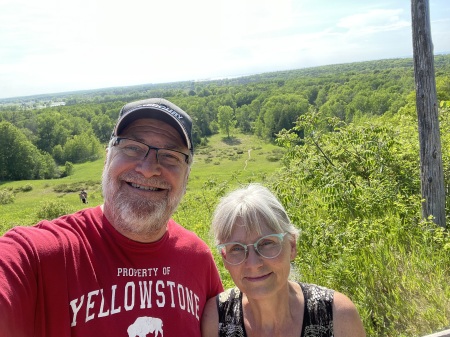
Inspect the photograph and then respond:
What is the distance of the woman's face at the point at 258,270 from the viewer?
2000mm

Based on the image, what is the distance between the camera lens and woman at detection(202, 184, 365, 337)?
200cm

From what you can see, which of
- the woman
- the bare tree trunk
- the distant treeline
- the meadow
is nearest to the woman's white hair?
the woman

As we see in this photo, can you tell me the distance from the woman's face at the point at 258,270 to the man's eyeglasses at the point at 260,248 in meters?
0.02

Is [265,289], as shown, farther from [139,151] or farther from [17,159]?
[17,159]

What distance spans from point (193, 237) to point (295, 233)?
2.13ft

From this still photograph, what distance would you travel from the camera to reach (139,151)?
220 cm

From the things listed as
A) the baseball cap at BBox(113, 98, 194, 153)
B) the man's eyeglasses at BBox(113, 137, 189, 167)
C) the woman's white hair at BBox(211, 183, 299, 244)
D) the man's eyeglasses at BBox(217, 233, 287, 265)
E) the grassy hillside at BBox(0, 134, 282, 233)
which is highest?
the baseball cap at BBox(113, 98, 194, 153)

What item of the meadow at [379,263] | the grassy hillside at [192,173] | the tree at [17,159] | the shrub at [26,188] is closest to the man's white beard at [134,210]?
the meadow at [379,263]

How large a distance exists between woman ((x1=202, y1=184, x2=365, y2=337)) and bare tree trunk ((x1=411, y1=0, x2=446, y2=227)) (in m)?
3.59

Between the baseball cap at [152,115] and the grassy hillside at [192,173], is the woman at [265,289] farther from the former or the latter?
the grassy hillside at [192,173]

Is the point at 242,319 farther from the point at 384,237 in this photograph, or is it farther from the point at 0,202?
the point at 0,202

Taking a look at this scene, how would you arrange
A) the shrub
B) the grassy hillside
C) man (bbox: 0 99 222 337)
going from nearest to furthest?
man (bbox: 0 99 222 337), the grassy hillside, the shrub

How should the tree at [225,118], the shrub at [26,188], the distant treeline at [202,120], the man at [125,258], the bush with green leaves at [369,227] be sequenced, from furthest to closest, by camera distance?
1. the tree at [225,118]
2. the distant treeline at [202,120]
3. the shrub at [26,188]
4. the bush with green leaves at [369,227]
5. the man at [125,258]

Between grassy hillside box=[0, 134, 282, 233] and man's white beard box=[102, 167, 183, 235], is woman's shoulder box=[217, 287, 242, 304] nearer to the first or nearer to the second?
man's white beard box=[102, 167, 183, 235]
